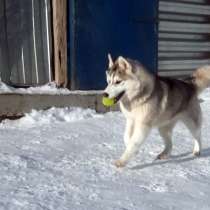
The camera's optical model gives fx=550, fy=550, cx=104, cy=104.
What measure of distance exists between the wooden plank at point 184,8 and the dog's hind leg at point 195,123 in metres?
4.51

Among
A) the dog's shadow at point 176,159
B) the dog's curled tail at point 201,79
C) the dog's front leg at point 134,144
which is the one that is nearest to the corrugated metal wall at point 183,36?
the dog's curled tail at point 201,79

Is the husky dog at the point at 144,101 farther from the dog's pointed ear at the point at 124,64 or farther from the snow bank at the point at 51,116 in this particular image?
the snow bank at the point at 51,116

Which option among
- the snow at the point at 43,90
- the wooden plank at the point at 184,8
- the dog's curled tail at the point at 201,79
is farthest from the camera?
the wooden plank at the point at 184,8

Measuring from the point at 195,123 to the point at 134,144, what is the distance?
1049 mm

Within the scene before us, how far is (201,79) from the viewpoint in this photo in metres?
6.42

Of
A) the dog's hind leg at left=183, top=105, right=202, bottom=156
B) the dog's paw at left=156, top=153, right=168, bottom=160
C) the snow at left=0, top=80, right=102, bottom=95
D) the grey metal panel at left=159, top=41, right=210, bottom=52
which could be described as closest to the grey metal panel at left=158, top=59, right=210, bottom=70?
the grey metal panel at left=159, top=41, right=210, bottom=52

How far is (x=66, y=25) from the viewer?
850 centimetres

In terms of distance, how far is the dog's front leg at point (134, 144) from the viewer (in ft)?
Result: 18.3

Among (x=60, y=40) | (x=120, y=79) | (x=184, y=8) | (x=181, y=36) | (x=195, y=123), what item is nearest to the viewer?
(x=120, y=79)

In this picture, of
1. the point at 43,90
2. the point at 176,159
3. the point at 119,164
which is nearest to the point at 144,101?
the point at 119,164

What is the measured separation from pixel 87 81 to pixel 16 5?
1.66m

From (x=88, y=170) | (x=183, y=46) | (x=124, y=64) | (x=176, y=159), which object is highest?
(x=124, y=64)

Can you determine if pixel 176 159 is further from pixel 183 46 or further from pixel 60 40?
pixel 183 46

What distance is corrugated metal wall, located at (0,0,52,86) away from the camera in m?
8.31
